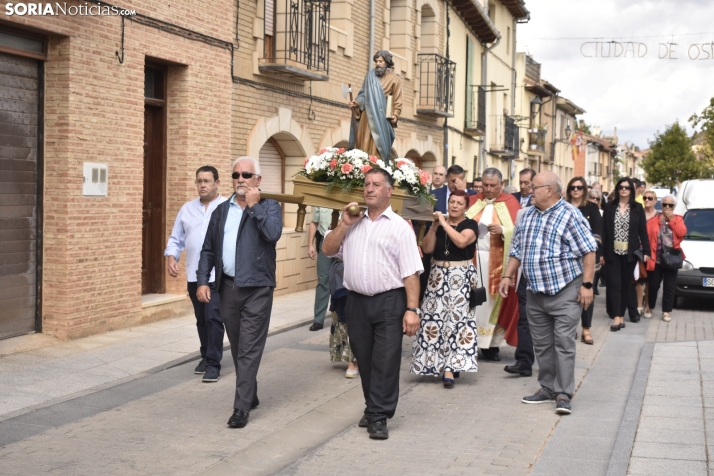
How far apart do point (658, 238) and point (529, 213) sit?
23.8ft

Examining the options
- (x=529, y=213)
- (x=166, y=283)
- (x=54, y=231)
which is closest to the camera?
(x=529, y=213)

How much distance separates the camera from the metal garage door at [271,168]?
16.0m

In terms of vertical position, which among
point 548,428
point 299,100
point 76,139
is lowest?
point 548,428

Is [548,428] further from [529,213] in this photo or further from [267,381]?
[267,381]

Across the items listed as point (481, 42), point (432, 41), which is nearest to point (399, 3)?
point (432, 41)

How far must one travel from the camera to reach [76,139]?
10.5 m

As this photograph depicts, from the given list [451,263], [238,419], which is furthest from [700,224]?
[238,419]

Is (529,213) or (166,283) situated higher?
(529,213)

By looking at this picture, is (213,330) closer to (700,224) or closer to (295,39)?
(295,39)

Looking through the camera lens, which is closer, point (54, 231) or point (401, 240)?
point (401, 240)

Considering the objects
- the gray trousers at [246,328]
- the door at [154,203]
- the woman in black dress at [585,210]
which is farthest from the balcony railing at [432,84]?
the gray trousers at [246,328]

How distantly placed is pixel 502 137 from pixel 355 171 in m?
27.8

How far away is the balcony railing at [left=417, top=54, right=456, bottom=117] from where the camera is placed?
2334 centimetres

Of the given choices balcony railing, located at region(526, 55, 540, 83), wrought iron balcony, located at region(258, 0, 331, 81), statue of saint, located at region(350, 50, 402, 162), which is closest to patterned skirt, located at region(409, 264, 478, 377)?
statue of saint, located at region(350, 50, 402, 162)
